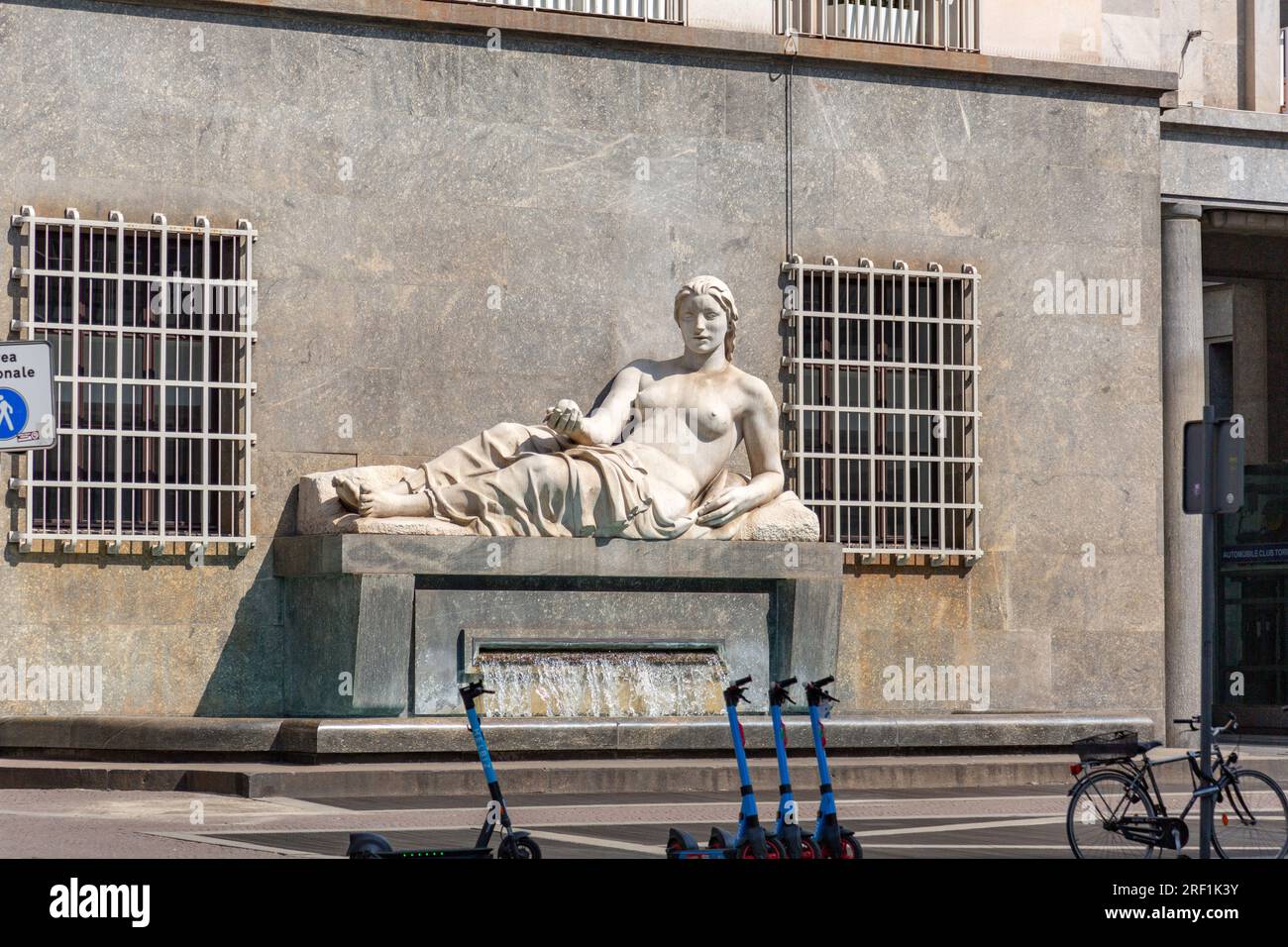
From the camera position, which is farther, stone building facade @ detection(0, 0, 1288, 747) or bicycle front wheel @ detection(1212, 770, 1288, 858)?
stone building facade @ detection(0, 0, 1288, 747)

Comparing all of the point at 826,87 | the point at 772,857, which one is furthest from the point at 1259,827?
the point at 826,87

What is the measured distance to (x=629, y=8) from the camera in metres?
20.5

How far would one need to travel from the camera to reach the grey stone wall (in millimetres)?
18281

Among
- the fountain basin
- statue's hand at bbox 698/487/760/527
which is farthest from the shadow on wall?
statue's hand at bbox 698/487/760/527

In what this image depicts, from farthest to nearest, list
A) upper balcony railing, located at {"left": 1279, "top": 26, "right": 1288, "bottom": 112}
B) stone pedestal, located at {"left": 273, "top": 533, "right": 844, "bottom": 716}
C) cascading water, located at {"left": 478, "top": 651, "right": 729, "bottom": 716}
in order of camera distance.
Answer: upper balcony railing, located at {"left": 1279, "top": 26, "right": 1288, "bottom": 112}, cascading water, located at {"left": 478, "top": 651, "right": 729, "bottom": 716}, stone pedestal, located at {"left": 273, "top": 533, "right": 844, "bottom": 716}

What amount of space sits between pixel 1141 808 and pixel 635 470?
6691 mm

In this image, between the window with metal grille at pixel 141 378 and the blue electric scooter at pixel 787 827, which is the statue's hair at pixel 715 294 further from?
the blue electric scooter at pixel 787 827

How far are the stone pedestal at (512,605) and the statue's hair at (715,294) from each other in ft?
6.62

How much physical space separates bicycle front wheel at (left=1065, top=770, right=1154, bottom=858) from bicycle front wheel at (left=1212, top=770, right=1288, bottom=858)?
46cm

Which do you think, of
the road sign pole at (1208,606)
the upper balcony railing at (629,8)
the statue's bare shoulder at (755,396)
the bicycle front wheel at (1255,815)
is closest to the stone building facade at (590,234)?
the upper balcony railing at (629,8)

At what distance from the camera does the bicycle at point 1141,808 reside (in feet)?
39.1

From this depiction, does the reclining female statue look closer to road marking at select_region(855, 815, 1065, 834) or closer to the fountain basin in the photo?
the fountain basin

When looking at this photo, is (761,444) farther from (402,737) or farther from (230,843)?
(230,843)

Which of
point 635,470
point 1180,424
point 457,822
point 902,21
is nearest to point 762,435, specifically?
point 635,470
